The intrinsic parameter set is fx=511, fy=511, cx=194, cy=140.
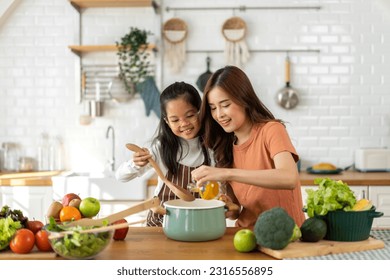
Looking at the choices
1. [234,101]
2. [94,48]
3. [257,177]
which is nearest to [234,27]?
[94,48]

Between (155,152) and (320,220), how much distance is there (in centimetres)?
101

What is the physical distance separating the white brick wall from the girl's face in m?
2.23

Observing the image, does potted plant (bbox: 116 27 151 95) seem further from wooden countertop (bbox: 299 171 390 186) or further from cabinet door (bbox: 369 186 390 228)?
cabinet door (bbox: 369 186 390 228)

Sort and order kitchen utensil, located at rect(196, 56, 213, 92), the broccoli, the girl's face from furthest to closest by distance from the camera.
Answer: kitchen utensil, located at rect(196, 56, 213, 92), the girl's face, the broccoli

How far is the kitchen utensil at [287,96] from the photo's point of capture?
4529 millimetres

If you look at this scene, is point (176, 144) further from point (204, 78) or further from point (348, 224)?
point (204, 78)

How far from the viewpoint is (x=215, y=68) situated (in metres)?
4.57

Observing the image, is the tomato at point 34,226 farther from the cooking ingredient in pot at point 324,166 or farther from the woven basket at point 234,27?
the woven basket at point 234,27

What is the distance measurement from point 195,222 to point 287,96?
112 inches

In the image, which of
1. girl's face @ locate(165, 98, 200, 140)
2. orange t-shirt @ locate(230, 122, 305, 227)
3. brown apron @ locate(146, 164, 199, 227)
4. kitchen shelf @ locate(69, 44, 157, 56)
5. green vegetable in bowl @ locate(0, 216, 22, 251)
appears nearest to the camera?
green vegetable in bowl @ locate(0, 216, 22, 251)

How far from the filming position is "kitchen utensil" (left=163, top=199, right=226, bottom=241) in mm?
1897

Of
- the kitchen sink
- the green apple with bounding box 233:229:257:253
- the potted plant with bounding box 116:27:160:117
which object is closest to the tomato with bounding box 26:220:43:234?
the green apple with bounding box 233:229:257:253

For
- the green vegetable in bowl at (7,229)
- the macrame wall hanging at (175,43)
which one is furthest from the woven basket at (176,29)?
the green vegetable in bowl at (7,229)
